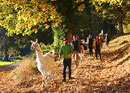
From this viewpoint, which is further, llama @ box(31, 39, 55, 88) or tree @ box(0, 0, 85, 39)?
tree @ box(0, 0, 85, 39)

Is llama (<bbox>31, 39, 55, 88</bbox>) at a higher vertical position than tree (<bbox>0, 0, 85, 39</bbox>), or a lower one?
lower

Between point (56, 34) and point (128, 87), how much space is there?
1241 centimetres

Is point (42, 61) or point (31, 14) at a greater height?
point (31, 14)

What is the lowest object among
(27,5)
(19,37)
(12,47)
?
(12,47)

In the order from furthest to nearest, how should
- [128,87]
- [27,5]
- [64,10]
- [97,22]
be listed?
[97,22] → [64,10] → [27,5] → [128,87]

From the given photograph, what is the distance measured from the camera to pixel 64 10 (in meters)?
14.5

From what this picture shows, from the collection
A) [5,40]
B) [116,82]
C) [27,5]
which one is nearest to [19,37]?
[5,40]

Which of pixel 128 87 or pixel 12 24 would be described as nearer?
pixel 128 87

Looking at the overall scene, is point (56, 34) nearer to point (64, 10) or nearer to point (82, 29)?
point (64, 10)

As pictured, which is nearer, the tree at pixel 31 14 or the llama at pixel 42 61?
the llama at pixel 42 61

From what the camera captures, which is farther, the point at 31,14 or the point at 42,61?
the point at 31,14

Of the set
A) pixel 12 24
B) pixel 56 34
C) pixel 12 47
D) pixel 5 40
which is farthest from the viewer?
pixel 12 47

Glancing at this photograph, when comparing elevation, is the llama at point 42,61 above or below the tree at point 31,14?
below

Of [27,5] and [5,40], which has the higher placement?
[27,5]
